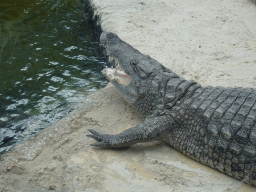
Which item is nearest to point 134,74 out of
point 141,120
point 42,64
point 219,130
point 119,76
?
point 119,76

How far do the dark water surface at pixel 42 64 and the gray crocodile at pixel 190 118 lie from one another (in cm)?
119

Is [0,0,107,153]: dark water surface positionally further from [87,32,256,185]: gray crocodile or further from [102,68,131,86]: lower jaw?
[87,32,256,185]: gray crocodile

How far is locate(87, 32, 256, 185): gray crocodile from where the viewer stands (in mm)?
2557

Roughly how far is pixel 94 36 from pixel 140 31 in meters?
1.49

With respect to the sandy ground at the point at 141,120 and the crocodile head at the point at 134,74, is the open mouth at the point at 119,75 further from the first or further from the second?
the sandy ground at the point at 141,120

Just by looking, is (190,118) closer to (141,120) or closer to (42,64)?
(141,120)

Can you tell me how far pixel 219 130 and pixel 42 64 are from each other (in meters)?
4.12

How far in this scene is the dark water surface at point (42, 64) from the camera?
395 centimetres

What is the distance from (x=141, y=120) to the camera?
3.65 metres

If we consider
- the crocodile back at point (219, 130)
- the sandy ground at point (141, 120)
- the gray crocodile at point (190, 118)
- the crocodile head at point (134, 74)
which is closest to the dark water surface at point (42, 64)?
the sandy ground at point (141, 120)

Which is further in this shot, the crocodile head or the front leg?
the crocodile head

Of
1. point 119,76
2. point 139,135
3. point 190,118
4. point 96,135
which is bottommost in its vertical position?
point 96,135

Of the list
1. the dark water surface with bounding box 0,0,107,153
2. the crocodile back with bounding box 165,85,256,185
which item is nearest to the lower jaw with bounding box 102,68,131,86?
the dark water surface with bounding box 0,0,107,153

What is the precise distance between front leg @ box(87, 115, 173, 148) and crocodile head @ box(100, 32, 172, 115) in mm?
445
